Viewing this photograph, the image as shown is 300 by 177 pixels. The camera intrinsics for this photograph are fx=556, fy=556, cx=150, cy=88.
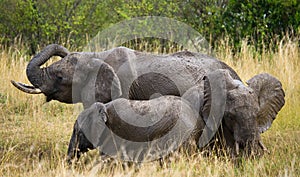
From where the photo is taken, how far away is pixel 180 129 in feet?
18.5

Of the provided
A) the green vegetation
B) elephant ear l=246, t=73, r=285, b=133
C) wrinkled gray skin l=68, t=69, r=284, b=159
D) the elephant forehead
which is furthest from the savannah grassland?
the elephant forehead

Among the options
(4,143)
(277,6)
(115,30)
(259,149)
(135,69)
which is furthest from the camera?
(115,30)

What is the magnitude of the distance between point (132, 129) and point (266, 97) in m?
1.72

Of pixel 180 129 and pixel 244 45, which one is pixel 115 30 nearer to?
pixel 244 45

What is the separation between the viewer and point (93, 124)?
5.59 metres

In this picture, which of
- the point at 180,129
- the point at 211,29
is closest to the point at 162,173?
the point at 180,129

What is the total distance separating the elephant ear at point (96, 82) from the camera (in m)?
6.26

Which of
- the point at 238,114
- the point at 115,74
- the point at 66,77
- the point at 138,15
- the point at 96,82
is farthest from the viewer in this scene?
the point at 138,15

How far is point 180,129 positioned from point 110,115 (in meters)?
0.72

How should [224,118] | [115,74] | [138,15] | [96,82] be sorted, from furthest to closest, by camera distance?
[138,15] → [96,82] → [115,74] → [224,118]

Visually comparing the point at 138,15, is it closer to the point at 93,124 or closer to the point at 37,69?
the point at 37,69

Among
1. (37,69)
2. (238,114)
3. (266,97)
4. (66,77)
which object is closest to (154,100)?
(238,114)

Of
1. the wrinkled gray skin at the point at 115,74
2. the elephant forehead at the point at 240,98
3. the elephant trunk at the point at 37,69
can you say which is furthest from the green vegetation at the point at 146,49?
the elephant trunk at the point at 37,69

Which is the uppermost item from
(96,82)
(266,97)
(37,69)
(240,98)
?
(37,69)
